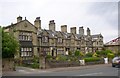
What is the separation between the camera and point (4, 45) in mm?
27734

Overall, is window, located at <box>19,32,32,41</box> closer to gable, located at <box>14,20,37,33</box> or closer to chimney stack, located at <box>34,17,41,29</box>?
gable, located at <box>14,20,37,33</box>

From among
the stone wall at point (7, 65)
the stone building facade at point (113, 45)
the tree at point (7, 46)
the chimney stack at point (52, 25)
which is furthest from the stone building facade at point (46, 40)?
the tree at point (7, 46)

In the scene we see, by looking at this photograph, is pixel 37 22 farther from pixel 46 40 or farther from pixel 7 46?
pixel 7 46

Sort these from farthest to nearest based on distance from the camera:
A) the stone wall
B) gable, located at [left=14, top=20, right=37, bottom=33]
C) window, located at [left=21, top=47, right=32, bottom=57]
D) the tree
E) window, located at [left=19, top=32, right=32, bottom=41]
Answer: window, located at [left=19, top=32, right=32, bottom=41]
window, located at [left=21, top=47, right=32, bottom=57]
gable, located at [left=14, top=20, right=37, bottom=33]
the stone wall
the tree

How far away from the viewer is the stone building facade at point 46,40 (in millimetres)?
43097

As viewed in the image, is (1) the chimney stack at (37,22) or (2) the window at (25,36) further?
(1) the chimney stack at (37,22)

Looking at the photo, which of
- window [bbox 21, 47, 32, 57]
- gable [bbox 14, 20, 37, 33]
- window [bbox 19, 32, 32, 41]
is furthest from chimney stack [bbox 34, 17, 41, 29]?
window [bbox 21, 47, 32, 57]

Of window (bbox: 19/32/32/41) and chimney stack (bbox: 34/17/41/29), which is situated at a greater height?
chimney stack (bbox: 34/17/41/29)

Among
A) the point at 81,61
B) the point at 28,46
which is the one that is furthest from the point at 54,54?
the point at 81,61

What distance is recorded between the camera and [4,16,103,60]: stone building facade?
141 feet

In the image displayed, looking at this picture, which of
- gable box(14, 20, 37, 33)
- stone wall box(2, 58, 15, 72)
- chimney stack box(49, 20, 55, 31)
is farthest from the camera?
chimney stack box(49, 20, 55, 31)

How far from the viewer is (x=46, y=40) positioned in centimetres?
4909

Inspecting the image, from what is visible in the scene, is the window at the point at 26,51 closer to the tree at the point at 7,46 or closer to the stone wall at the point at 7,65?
the stone wall at the point at 7,65

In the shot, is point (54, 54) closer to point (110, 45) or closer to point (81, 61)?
point (81, 61)
